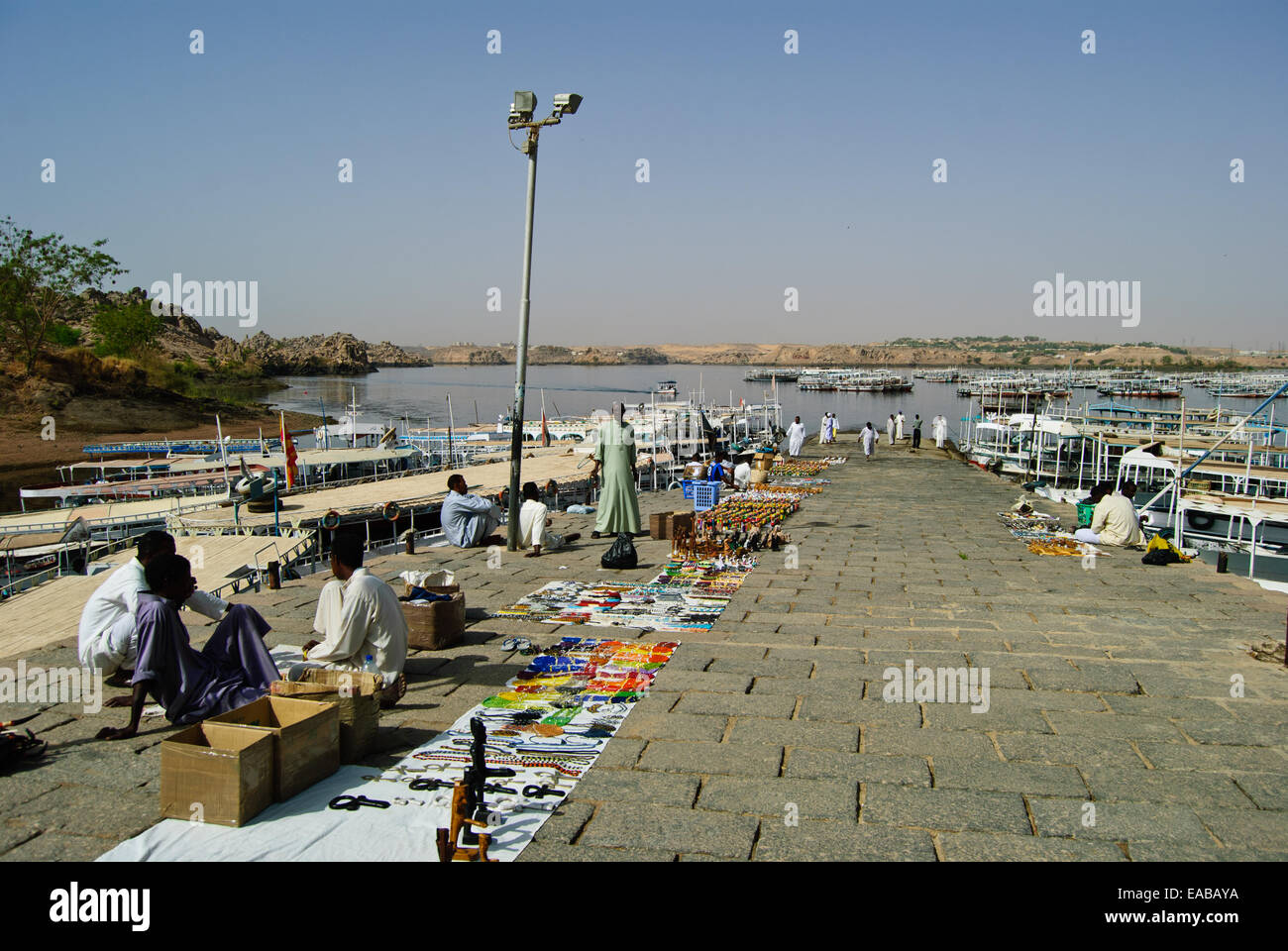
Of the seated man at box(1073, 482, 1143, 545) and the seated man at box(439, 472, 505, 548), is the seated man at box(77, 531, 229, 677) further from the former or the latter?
the seated man at box(1073, 482, 1143, 545)

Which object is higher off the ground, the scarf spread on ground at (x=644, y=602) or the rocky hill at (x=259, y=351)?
the rocky hill at (x=259, y=351)

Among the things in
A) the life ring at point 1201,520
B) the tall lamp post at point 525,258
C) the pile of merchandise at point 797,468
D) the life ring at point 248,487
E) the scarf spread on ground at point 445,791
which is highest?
the tall lamp post at point 525,258

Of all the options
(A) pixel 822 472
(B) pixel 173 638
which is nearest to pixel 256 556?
(B) pixel 173 638

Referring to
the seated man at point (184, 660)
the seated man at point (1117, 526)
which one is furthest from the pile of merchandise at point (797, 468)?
the seated man at point (184, 660)

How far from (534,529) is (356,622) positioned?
4.84m

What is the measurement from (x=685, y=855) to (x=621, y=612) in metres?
3.81

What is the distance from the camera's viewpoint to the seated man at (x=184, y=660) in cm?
430

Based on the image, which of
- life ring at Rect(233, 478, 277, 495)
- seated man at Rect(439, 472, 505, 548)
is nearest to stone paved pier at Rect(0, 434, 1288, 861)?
seated man at Rect(439, 472, 505, 548)

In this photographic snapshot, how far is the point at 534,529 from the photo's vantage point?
9.52 meters

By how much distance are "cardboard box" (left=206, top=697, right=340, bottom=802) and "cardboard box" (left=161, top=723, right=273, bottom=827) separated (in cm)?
6

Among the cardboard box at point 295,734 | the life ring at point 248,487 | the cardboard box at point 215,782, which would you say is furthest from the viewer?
the life ring at point 248,487

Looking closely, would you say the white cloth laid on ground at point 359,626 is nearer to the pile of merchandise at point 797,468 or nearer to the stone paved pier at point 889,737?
the stone paved pier at point 889,737

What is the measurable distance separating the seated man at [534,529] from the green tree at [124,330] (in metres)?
58.2

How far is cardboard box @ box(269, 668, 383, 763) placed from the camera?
404cm
